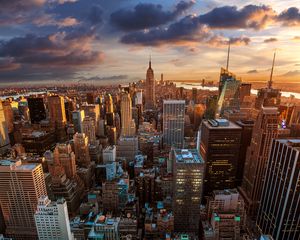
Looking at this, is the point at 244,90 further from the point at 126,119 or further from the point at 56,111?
the point at 56,111

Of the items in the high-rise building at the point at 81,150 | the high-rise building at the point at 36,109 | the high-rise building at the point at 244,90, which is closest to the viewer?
the high-rise building at the point at 81,150

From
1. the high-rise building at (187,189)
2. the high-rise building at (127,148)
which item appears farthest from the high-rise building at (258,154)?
the high-rise building at (127,148)

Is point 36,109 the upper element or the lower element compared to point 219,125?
lower

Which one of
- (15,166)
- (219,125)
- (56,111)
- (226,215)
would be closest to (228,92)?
(219,125)

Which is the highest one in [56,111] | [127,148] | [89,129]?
[56,111]

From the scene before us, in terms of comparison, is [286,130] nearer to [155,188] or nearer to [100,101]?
[155,188]

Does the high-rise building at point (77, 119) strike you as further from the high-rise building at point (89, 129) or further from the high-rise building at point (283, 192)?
the high-rise building at point (283, 192)

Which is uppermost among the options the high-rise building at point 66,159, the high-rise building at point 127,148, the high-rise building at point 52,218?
the high-rise building at point 52,218
